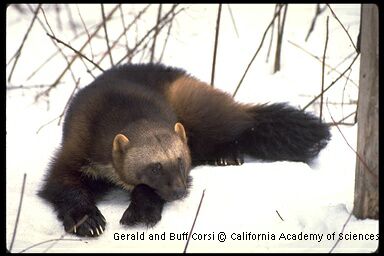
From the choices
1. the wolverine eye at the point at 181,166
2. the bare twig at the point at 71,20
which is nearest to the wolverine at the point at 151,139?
the wolverine eye at the point at 181,166

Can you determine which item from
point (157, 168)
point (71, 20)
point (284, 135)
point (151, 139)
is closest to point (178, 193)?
point (157, 168)

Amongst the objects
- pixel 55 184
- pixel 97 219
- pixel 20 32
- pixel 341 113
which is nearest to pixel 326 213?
pixel 97 219

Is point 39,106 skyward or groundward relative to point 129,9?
groundward

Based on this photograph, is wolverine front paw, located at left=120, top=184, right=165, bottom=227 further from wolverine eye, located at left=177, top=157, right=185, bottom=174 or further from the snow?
wolverine eye, located at left=177, top=157, right=185, bottom=174

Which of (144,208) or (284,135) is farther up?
(284,135)

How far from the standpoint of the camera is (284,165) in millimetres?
3615

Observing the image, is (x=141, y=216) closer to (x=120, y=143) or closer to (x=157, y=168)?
(x=157, y=168)

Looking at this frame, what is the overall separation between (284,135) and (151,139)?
36.6 inches

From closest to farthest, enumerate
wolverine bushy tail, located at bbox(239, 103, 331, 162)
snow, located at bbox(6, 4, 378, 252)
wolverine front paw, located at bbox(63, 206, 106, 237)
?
1. snow, located at bbox(6, 4, 378, 252)
2. wolverine front paw, located at bbox(63, 206, 106, 237)
3. wolverine bushy tail, located at bbox(239, 103, 331, 162)

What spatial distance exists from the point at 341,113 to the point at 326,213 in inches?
69.6

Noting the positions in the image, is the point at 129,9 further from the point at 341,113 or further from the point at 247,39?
the point at 341,113

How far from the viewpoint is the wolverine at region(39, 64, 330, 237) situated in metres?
3.21

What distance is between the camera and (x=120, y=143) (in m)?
3.35

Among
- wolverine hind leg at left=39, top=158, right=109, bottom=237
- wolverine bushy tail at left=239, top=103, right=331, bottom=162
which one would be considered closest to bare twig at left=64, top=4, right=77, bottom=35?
wolverine bushy tail at left=239, top=103, right=331, bottom=162
